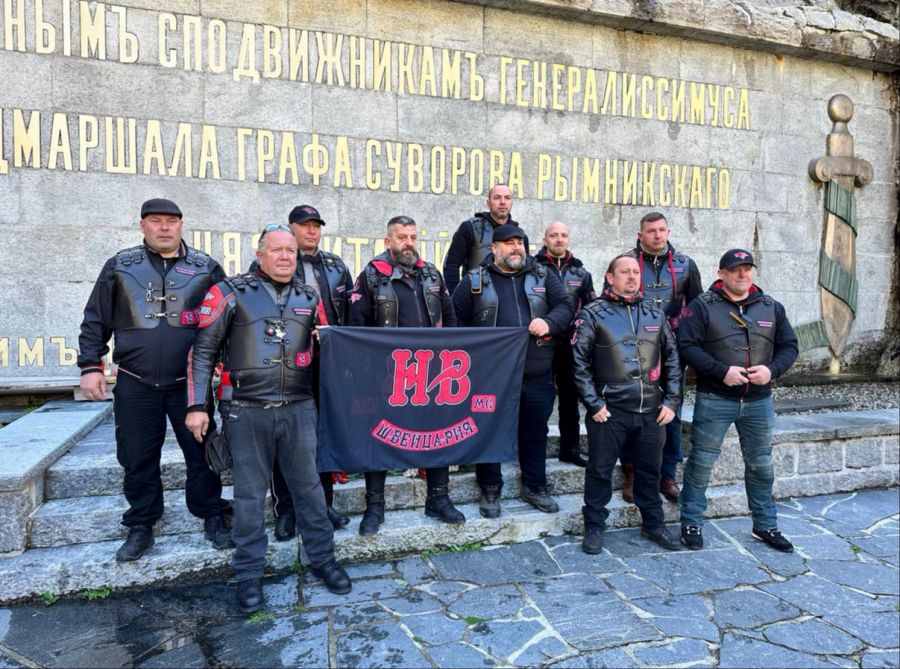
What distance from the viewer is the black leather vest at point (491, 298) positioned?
14.8 feet

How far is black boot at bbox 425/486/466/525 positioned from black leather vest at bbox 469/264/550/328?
125cm

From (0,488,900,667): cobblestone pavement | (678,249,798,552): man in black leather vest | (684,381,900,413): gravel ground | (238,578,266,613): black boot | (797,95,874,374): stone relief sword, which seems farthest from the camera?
(797,95,874,374): stone relief sword

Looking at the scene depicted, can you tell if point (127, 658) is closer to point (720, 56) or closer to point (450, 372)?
point (450, 372)

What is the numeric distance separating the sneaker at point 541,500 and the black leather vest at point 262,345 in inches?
79.1

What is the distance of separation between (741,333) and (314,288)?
303 centimetres

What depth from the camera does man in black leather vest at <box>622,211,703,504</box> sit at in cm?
487

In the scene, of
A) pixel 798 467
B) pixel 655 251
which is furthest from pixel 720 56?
pixel 798 467

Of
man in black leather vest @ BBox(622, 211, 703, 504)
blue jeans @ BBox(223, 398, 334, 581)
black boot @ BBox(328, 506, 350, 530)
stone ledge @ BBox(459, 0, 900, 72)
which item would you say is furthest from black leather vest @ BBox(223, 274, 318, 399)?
stone ledge @ BBox(459, 0, 900, 72)

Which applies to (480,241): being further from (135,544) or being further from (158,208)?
(135,544)

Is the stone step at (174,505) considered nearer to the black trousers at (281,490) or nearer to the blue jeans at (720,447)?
the black trousers at (281,490)

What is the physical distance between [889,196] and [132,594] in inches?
414

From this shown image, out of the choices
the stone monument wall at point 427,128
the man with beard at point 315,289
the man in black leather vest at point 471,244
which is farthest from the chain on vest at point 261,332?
the stone monument wall at point 427,128

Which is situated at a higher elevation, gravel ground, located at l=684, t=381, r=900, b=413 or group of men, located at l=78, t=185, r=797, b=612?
group of men, located at l=78, t=185, r=797, b=612

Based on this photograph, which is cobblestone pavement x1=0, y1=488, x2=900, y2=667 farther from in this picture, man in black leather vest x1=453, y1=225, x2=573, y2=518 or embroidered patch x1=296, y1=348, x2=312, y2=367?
embroidered patch x1=296, y1=348, x2=312, y2=367
